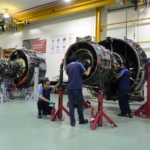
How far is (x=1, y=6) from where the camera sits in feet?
36.7

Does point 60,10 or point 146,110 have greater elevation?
point 60,10

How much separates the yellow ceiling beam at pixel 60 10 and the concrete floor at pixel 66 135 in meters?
7.08

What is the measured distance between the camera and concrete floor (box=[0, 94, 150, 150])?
2.50m

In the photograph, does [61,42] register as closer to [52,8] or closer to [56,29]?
[56,29]

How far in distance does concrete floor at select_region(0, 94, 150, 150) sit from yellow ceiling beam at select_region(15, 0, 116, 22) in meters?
7.08

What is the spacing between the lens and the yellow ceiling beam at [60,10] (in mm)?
9398

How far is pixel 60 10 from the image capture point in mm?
10805

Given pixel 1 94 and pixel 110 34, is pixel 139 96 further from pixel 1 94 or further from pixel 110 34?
pixel 1 94

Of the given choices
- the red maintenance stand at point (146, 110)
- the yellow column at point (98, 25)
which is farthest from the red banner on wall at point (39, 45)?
the red maintenance stand at point (146, 110)

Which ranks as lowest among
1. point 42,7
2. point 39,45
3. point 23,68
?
point 23,68

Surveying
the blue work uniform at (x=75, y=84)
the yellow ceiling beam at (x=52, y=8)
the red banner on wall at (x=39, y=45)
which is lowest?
the blue work uniform at (x=75, y=84)

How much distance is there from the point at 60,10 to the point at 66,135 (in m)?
9.16

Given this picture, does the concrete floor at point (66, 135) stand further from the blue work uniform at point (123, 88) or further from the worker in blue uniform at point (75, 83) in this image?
the blue work uniform at point (123, 88)

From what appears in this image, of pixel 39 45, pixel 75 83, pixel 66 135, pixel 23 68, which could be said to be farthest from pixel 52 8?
pixel 66 135
